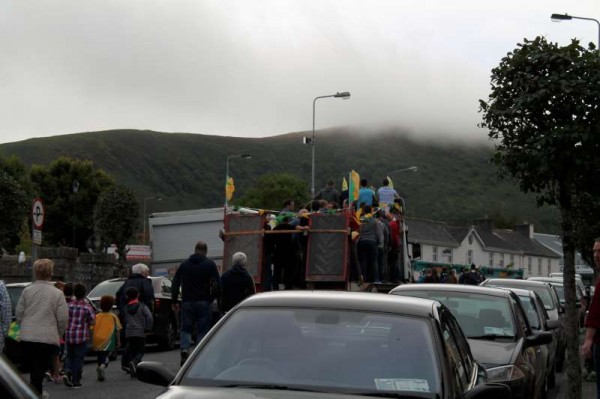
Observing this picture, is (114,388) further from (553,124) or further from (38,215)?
(553,124)

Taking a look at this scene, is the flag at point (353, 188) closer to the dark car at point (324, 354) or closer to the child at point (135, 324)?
the child at point (135, 324)

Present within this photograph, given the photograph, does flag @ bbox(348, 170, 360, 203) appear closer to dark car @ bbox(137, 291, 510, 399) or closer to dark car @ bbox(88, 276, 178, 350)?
dark car @ bbox(88, 276, 178, 350)

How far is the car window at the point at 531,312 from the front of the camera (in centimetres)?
1384

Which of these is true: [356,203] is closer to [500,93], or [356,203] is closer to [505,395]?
[500,93]

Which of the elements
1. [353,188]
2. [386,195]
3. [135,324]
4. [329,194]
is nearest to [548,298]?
[353,188]

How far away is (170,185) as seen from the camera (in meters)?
198

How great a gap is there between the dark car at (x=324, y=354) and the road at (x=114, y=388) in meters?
6.69

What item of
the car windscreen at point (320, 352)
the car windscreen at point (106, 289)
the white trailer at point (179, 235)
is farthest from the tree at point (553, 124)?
the white trailer at point (179, 235)

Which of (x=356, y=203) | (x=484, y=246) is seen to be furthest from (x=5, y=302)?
(x=484, y=246)

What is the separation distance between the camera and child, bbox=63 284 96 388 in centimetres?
1519

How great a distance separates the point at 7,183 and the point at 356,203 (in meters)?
25.0

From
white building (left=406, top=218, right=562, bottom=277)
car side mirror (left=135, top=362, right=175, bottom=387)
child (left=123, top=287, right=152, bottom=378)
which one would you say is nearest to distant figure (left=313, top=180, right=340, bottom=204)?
child (left=123, top=287, right=152, bottom=378)

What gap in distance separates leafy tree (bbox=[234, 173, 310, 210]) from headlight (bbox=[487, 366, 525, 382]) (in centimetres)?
11042

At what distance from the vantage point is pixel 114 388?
15.0 m
